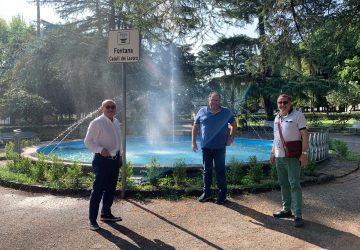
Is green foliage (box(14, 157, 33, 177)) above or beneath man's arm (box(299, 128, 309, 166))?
beneath

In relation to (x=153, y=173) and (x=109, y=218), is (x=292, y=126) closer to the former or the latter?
(x=109, y=218)

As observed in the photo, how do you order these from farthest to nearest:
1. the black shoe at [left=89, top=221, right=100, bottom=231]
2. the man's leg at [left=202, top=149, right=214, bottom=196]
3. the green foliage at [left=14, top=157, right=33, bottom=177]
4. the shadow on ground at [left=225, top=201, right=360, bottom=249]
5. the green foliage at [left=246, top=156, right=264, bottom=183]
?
the green foliage at [left=14, top=157, right=33, bottom=177] → the green foliage at [left=246, top=156, right=264, bottom=183] → the man's leg at [left=202, top=149, right=214, bottom=196] → the black shoe at [left=89, top=221, right=100, bottom=231] → the shadow on ground at [left=225, top=201, right=360, bottom=249]

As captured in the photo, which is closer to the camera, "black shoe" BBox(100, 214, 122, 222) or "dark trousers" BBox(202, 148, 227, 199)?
"black shoe" BBox(100, 214, 122, 222)

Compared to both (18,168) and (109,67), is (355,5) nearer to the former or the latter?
(18,168)

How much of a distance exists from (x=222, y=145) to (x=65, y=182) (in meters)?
3.13

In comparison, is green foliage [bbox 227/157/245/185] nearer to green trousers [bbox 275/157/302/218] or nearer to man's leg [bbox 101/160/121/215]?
green trousers [bbox 275/157/302/218]

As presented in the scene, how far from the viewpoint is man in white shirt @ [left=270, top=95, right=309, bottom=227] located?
15.9ft

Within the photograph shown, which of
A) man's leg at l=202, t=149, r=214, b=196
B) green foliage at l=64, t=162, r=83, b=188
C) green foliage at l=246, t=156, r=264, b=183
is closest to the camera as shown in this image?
man's leg at l=202, t=149, r=214, b=196

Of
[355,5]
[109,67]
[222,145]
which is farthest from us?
[109,67]

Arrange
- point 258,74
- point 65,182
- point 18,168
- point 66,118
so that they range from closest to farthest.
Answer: point 65,182 < point 18,168 < point 258,74 < point 66,118

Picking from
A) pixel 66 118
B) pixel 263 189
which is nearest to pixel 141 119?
pixel 66 118

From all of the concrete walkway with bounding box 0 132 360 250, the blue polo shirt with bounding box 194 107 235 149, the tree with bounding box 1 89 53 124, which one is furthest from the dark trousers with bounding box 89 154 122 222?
the tree with bounding box 1 89 53 124

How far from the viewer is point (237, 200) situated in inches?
239

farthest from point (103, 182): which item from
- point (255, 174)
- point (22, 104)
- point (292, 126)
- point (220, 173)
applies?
point (22, 104)
